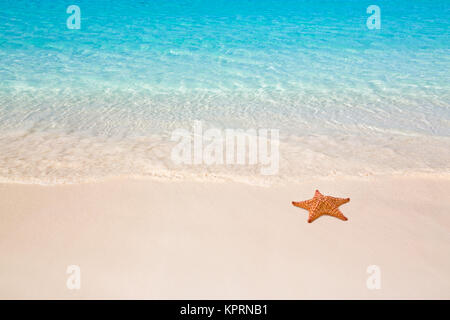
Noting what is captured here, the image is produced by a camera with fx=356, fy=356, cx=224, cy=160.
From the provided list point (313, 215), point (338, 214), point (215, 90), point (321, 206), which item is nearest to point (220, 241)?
point (313, 215)

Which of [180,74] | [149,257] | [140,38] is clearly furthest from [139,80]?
[149,257]

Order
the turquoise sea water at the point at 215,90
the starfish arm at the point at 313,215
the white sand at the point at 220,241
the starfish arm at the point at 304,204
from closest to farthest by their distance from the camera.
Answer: the white sand at the point at 220,241
the starfish arm at the point at 313,215
the starfish arm at the point at 304,204
the turquoise sea water at the point at 215,90

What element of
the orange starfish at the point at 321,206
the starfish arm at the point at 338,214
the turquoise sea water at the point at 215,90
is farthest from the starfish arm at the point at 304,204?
the turquoise sea water at the point at 215,90

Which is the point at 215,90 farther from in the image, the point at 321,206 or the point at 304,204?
the point at 321,206

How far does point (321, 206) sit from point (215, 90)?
4.74 meters

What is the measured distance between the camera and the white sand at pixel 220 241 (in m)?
3.01

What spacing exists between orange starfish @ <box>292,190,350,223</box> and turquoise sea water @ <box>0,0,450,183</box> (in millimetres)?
742

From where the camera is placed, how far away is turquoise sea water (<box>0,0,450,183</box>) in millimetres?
5000

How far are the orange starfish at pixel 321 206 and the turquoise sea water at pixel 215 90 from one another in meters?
0.74

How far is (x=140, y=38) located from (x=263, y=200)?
9153mm

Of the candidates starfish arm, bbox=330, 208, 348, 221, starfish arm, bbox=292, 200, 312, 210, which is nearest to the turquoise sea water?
starfish arm, bbox=292, 200, 312, 210

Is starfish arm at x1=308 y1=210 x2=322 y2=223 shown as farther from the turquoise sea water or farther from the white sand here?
the turquoise sea water

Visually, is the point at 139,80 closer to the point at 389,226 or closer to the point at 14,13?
the point at 389,226

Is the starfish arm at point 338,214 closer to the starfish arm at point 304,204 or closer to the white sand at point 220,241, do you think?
the white sand at point 220,241
